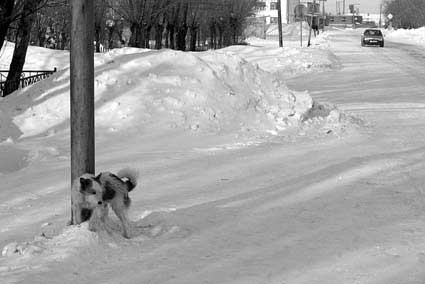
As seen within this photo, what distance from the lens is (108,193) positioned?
4.94m

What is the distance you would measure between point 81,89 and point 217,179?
294 cm

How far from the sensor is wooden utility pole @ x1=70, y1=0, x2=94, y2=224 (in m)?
5.14

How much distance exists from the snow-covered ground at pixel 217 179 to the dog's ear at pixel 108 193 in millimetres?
306

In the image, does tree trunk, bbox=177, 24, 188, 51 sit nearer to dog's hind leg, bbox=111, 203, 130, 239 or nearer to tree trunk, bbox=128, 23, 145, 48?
tree trunk, bbox=128, 23, 145, 48

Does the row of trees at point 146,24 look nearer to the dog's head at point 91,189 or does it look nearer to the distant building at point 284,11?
the dog's head at point 91,189

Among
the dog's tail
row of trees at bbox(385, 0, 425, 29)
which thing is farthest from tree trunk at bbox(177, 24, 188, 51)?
row of trees at bbox(385, 0, 425, 29)

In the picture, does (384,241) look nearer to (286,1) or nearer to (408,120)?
(408,120)

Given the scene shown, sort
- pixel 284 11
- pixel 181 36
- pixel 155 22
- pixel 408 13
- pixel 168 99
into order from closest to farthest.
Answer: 1. pixel 168 99
2. pixel 155 22
3. pixel 181 36
4. pixel 408 13
5. pixel 284 11

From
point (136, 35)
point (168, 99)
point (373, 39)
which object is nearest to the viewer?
point (168, 99)

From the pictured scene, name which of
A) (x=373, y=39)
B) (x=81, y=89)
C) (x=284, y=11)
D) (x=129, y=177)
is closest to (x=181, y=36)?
(x=373, y=39)

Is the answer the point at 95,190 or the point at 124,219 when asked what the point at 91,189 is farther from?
the point at 124,219

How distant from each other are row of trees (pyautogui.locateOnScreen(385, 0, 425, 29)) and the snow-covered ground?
75792mm

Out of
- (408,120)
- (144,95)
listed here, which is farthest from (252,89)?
(408,120)

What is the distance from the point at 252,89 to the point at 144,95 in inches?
84.0
